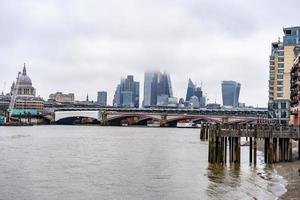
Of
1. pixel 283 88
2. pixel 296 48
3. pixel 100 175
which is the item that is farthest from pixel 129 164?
pixel 283 88

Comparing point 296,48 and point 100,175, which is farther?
point 296,48

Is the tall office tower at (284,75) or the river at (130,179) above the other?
the tall office tower at (284,75)

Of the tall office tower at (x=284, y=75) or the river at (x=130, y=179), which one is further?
the tall office tower at (x=284, y=75)

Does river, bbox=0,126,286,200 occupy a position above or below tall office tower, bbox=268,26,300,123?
below

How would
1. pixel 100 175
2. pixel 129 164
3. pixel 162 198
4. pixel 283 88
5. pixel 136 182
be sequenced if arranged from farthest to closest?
1. pixel 283 88
2. pixel 129 164
3. pixel 100 175
4. pixel 136 182
5. pixel 162 198

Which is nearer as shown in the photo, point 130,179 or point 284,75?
point 130,179

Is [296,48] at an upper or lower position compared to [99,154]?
upper

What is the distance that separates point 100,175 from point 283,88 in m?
113

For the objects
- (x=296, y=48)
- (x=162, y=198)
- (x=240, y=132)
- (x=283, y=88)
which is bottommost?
(x=162, y=198)

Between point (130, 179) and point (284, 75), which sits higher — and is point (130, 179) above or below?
below

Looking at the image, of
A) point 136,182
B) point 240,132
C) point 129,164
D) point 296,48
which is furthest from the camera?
point 296,48

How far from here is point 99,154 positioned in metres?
72.3

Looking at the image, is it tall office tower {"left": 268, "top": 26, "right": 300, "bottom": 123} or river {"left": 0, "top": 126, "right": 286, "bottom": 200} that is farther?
tall office tower {"left": 268, "top": 26, "right": 300, "bottom": 123}

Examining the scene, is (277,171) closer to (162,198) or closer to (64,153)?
(162,198)
